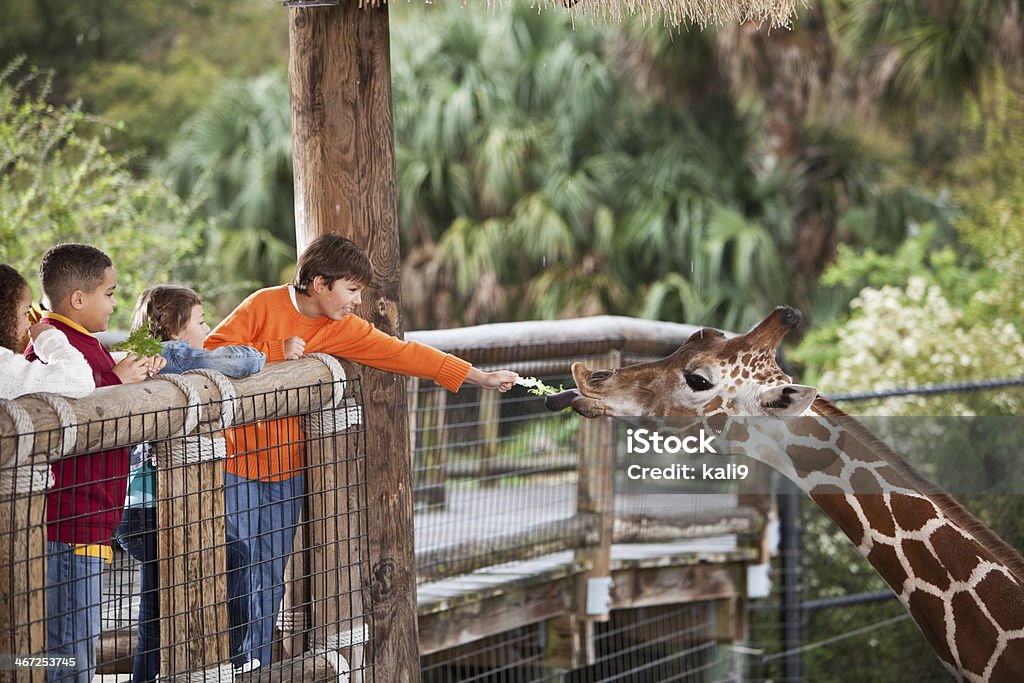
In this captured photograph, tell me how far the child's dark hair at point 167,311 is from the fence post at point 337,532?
42 centimetres

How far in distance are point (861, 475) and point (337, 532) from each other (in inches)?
72.4

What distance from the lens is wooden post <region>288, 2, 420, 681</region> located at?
3.72m

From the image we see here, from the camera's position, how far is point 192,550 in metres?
3.14

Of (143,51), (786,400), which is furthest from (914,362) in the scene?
(143,51)

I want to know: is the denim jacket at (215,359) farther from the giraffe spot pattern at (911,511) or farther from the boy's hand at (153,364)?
the giraffe spot pattern at (911,511)

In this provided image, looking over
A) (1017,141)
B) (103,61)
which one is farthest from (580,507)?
(103,61)

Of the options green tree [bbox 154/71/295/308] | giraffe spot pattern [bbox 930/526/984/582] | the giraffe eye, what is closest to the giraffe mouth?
the giraffe eye

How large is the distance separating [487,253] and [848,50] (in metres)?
4.32

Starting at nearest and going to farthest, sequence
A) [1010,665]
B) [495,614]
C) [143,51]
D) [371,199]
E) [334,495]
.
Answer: [334,495] < [371,199] < [1010,665] < [495,614] < [143,51]

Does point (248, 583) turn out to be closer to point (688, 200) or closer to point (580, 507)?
point (580, 507)

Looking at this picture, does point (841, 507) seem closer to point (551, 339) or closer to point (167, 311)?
point (551, 339)

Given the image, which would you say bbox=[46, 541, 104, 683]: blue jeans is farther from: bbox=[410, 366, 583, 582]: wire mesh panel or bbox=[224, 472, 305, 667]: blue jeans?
bbox=[410, 366, 583, 582]: wire mesh panel

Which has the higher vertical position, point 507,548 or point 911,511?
point 911,511

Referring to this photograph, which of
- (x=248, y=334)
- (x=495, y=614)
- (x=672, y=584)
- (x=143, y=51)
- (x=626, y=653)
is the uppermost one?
(x=143, y=51)
